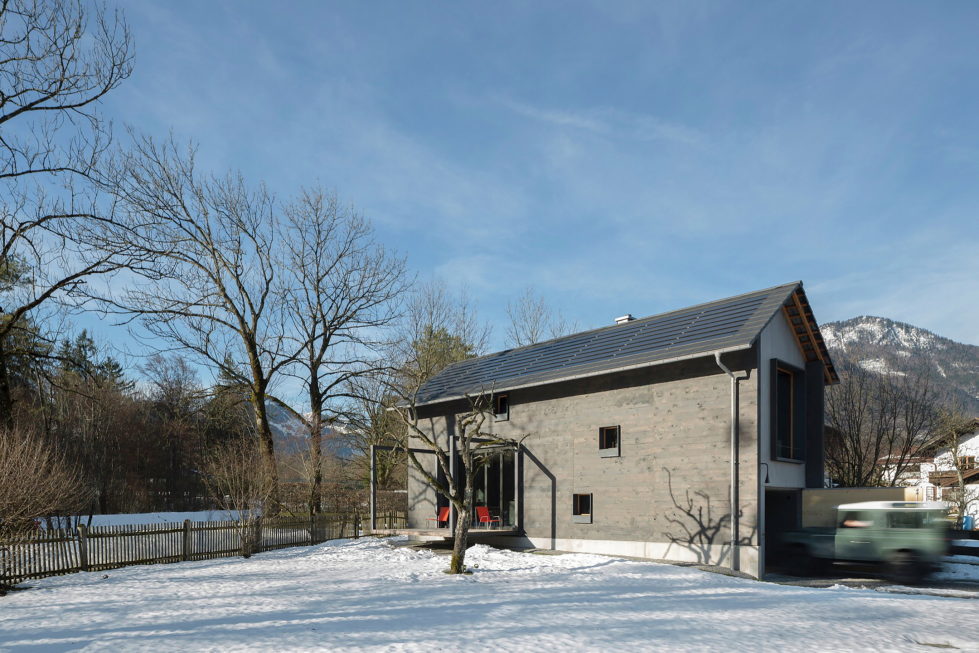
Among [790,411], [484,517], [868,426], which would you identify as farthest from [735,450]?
[868,426]

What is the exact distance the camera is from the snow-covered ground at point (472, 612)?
9203 millimetres

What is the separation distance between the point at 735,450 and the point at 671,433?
196 centimetres

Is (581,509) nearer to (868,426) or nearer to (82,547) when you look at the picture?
(82,547)

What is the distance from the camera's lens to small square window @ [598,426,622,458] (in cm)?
1933

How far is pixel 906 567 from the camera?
16.0 m

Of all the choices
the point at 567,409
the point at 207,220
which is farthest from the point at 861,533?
the point at 207,220

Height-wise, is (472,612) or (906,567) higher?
(472,612)

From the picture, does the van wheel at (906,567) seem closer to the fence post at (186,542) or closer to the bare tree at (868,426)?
the bare tree at (868,426)

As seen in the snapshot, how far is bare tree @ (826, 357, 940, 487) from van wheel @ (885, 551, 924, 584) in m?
17.0

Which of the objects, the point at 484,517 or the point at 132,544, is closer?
the point at 132,544

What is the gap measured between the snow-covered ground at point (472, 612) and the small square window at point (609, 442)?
133 inches

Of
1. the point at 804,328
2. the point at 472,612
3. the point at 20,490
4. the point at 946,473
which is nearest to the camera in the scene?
the point at 472,612

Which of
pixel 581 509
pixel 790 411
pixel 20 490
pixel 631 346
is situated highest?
pixel 631 346

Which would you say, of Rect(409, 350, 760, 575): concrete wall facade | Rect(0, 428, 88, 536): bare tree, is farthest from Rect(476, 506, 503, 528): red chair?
Rect(0, 428, 88, 536): bare tree
